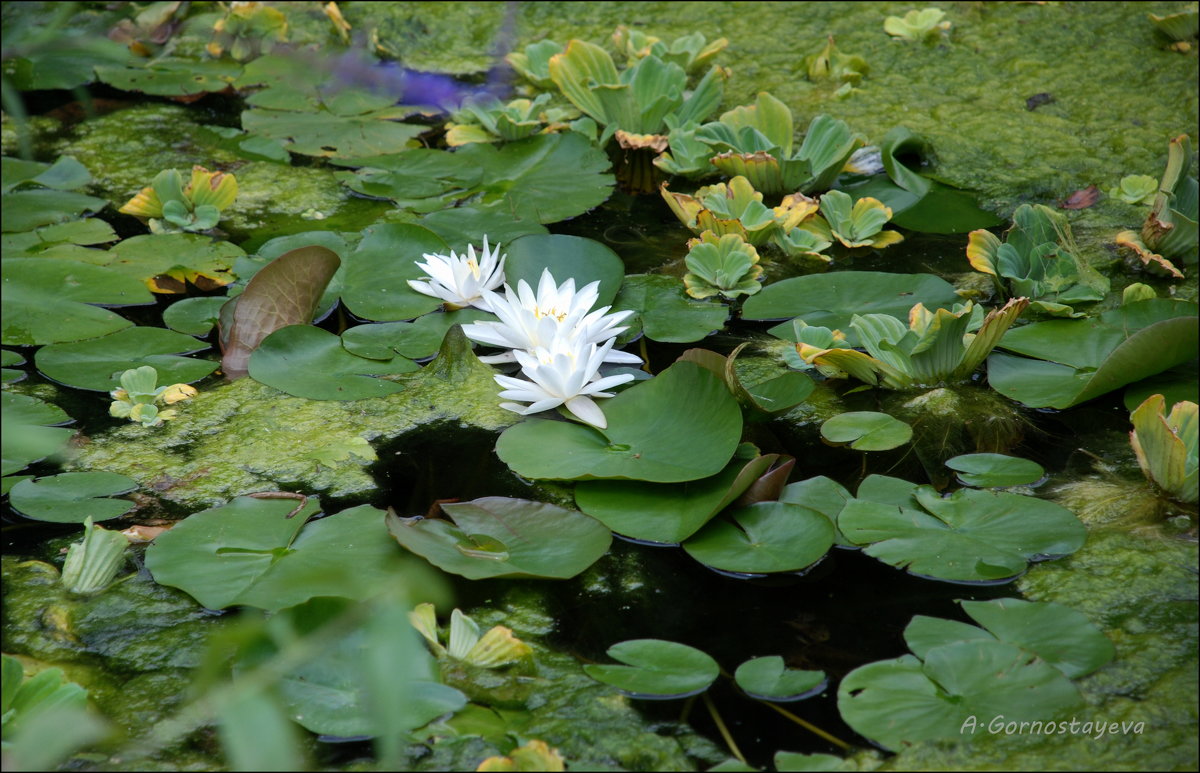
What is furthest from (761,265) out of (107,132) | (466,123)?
(107,132)

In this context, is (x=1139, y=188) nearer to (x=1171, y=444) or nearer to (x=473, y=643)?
(x=1171, y=444)

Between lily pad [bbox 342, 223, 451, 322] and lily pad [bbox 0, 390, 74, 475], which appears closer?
lily pad [bbox 0, 390, 74, 475]

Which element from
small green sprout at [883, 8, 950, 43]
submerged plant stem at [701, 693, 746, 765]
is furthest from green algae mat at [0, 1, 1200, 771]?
small green sprout at [883, 8, 950, 43]

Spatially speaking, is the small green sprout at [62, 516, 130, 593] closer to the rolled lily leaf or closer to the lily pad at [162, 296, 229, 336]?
the lily pad at [162, 296, 229, 336]

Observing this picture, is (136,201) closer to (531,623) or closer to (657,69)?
(657,69)

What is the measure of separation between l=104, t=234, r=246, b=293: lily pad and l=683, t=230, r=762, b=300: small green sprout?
1012 mm

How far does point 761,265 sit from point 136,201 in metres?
1.49

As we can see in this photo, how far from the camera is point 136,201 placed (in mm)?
2248

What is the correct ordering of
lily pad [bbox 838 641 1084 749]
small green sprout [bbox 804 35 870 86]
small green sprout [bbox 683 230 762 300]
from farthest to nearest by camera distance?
small green sprout [bbox 804 35 870 86] < small green sprout [bbox 683 230 762 300] < lily pad [bbox 838 641 1084 749]

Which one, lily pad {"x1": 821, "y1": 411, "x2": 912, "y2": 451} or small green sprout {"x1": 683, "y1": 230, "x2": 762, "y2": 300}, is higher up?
small green sprout {"x1": 683, "y1": 230, "x2": 762, "y2": 300}

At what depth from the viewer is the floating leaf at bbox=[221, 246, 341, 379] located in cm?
181

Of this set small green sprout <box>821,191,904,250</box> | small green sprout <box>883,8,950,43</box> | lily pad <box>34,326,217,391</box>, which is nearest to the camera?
lily pad <box>34,326,217,391</box>

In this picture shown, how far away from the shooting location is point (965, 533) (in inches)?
53.5

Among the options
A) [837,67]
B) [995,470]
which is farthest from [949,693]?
[837,67]
